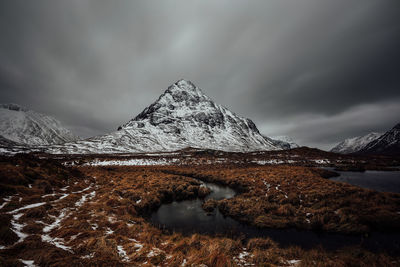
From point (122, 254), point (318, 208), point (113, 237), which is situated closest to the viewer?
point (122, 254)

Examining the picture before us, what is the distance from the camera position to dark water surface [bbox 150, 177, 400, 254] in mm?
9030

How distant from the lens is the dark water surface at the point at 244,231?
9.03 m

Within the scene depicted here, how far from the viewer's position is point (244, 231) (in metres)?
10.9

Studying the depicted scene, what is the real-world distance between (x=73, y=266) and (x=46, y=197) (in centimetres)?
1001

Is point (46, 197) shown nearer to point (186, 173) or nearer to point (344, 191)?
point (186, 173)

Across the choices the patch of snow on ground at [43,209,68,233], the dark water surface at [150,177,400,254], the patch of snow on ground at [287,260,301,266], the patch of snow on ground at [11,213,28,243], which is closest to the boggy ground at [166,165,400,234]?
the dark water surface at [150,177,400,254]

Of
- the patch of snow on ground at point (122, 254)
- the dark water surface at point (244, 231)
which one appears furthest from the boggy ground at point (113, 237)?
the dark water surface at point (244, 231)

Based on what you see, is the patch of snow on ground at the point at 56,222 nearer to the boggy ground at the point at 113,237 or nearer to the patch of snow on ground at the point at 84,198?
the boggy ground at the point at 113,237

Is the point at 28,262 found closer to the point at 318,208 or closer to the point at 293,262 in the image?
the point at 293,262

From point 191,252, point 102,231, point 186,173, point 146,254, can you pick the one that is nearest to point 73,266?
point 146,254

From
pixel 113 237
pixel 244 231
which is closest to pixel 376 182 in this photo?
pixel 244 231

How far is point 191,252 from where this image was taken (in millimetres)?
6953

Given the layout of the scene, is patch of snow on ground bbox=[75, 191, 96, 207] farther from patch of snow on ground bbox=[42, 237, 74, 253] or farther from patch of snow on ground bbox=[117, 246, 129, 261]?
patch of snow on ground bbox=[117, 246, 129, 261]

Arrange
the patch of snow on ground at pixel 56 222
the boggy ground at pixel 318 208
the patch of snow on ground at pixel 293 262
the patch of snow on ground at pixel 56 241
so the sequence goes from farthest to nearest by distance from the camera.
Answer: the boggy ground at pixel 318 208 < the patch of snow on ground at pixel 56 222 < the patch of snow on ground at pixel 293 262 < the patch of snow on ground at pixel 56 241
